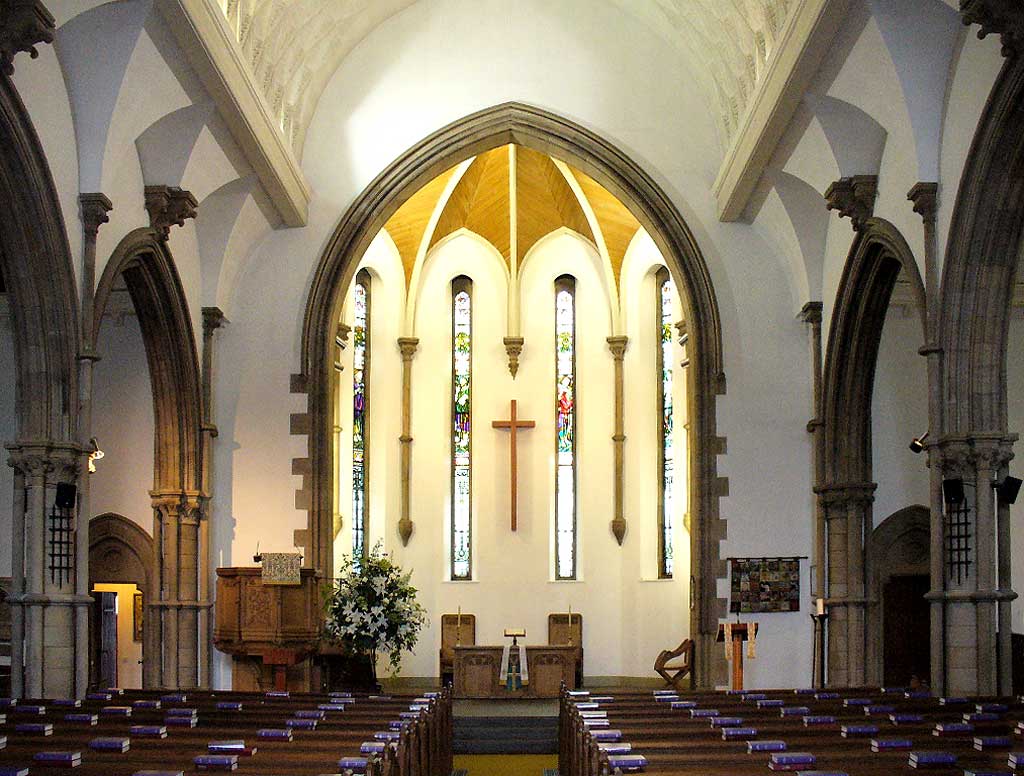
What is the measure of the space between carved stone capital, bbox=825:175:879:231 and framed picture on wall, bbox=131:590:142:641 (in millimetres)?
9129

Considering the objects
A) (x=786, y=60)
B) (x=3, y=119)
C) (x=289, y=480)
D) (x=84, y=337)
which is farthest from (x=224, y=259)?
(x=786, y=60)

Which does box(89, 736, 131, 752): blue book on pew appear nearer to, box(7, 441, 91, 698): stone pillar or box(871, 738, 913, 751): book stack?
box(871, 738, 913, 751): book stack

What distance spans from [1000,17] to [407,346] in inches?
509

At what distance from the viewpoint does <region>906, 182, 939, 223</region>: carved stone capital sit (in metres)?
9.84

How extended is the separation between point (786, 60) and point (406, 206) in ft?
30.9

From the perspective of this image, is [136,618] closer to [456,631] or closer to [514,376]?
[456,631]

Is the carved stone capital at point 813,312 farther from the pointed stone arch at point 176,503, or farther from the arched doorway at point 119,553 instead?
the arched doorway at point 119,553

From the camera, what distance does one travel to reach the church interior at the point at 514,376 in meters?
9.33

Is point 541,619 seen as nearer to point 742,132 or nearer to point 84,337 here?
point 742,132

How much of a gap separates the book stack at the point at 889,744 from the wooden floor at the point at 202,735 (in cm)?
240

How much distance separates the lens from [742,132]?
12781 mm

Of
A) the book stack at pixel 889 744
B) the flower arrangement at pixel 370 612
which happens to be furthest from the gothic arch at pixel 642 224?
the book stack at pixel 889 744

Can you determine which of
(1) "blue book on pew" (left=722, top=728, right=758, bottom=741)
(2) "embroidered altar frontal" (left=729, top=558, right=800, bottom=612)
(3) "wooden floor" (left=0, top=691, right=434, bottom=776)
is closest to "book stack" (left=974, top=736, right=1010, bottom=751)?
(1) "blue book on pew" (left=722, top=728, right=758, bottom=741)

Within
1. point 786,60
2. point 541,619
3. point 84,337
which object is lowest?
point 541,619
